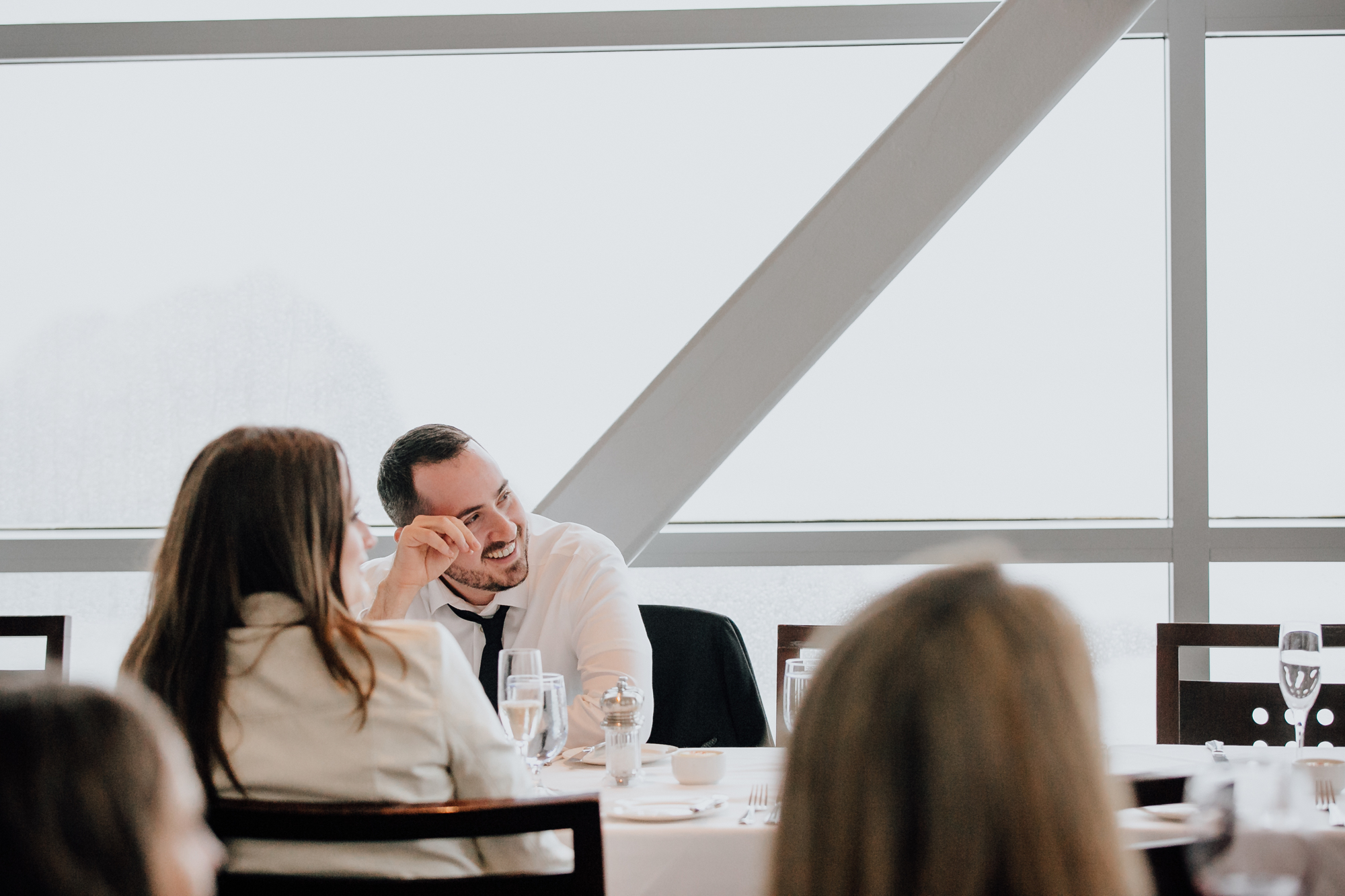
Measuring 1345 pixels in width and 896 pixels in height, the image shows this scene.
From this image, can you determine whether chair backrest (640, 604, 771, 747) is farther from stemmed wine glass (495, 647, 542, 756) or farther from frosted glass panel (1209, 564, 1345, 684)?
frosted glass panel (1209, 564, 1345, 684)

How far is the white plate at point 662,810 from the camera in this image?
1.46 metres

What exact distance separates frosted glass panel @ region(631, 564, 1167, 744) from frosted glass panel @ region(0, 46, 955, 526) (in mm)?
588

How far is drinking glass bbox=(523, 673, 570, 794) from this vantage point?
5.29ft

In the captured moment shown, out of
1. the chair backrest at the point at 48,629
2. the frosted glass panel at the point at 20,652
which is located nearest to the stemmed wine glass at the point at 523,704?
the chair backrest at the point at 48,629

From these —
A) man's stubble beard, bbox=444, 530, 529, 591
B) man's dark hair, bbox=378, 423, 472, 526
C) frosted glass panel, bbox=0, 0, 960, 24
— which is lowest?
man's stubble beard, bbox=444, 530, 529, 591

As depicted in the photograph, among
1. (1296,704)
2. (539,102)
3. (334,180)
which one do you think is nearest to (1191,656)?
(1296,704)

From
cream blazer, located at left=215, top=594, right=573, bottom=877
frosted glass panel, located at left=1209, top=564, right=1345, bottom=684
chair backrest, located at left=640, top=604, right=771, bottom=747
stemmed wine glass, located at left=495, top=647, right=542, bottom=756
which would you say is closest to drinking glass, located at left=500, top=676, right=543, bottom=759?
stemmed wine glass, located at left=495, top=647, right=542, bottom=756

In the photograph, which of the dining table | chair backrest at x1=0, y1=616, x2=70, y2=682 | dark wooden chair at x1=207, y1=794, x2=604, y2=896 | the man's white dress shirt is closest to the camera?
→ dark wooden chair at x1=207, y1=794, x2=604, y2=896

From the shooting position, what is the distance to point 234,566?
4.00ft

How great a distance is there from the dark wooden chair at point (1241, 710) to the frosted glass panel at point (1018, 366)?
117 cm

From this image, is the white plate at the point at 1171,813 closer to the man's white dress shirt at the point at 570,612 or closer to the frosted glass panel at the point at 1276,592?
the man's white dress shirt at the point at 570,612

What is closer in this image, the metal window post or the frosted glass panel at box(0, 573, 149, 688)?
the metal window post

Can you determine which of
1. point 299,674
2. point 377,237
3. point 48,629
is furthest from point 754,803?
point 377,237

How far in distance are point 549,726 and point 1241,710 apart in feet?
4.73
